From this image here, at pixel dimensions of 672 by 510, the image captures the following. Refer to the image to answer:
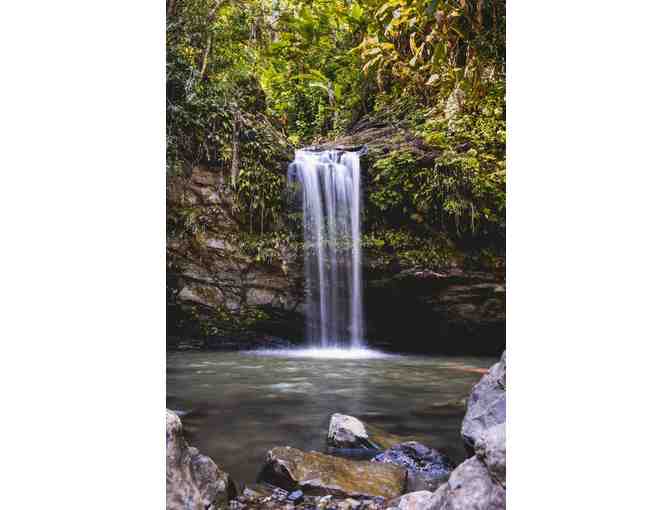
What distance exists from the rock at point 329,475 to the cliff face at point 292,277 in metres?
0.62

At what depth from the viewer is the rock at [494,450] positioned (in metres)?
2.09

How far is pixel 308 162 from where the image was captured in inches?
108

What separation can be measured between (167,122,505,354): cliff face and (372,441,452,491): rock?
51 cm

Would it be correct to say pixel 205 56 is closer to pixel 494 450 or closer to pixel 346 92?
pixel 346 92

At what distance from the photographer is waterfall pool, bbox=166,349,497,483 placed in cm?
238

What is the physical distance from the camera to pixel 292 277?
2771mm

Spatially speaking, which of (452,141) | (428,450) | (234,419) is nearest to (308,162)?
(452,141)

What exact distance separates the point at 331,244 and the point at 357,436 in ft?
2.97

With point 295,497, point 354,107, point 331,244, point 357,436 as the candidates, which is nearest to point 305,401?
point 357,436

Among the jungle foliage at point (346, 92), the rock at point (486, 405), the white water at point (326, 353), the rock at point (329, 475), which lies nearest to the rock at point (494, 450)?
the rock at point (486, 405)

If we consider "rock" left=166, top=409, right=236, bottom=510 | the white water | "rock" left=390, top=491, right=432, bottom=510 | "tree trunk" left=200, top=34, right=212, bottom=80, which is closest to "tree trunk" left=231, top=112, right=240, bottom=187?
"tree trunk" left=200, top=34, right=212, bottom=80
